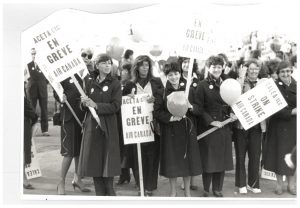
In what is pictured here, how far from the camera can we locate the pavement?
3852 mm

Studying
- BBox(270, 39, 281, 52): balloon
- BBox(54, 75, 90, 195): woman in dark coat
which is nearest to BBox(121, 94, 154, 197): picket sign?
BBox(54, 75, 90, 195): woman in dark coat

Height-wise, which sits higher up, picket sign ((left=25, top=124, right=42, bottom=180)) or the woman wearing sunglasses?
the woman wearing sunglasses

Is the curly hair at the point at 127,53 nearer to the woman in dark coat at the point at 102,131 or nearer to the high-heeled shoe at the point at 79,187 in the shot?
the woman in dark coat at the point at 102,131

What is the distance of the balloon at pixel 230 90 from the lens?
3.57 meters

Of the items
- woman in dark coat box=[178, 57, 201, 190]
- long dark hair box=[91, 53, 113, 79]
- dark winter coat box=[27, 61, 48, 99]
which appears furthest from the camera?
dark winter coat box=[27, 61, 48, 99]

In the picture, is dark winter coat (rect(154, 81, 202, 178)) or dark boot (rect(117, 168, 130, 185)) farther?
dark boot (rect(117, 168, 130, 185))

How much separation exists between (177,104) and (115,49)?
2.62 feet

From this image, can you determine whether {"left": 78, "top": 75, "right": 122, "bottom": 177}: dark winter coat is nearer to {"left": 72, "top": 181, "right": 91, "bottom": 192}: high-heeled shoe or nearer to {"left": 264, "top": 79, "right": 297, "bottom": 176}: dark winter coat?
{"left": 72, "top": 181, "right": 91, "bottom": 192}: high-heeled shoe

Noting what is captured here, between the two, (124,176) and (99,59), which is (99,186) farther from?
(99,59)

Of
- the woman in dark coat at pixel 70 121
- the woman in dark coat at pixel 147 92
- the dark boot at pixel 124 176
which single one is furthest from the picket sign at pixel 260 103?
the woman in dark coat at pixel 70 121

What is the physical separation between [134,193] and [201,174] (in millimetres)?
638

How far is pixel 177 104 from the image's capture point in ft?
11.4

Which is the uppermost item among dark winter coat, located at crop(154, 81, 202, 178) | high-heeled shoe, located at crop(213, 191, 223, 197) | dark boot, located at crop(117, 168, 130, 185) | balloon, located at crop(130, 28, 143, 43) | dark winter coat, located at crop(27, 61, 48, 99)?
balloon, located at crop(130, 28, 143, 43)

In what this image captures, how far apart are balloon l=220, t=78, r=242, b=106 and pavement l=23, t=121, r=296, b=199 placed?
2.30 feet
